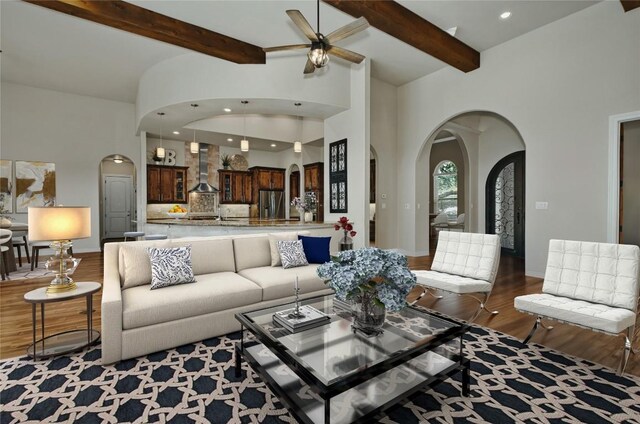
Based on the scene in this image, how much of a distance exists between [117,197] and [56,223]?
341 inches

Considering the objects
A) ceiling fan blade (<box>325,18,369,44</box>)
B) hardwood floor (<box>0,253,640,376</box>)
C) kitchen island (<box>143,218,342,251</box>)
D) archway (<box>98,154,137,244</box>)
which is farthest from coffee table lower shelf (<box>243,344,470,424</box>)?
archway (<box>98,154,137,244</box>)

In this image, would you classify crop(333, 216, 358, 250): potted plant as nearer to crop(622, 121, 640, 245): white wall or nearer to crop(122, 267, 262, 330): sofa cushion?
crop(122, 267, 262, 330): sofa cushion

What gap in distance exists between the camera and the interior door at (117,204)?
31.9 feet

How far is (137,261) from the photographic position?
291cm

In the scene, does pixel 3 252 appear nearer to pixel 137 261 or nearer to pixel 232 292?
pixel 137 261

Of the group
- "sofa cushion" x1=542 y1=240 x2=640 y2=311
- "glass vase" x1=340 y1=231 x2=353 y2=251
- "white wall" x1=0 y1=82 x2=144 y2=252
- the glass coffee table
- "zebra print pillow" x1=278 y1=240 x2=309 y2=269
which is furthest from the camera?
"white wall" x1=0 y1=82 x2=144 y2=252

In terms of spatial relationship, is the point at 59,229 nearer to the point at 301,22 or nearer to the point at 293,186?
the point at 301,22

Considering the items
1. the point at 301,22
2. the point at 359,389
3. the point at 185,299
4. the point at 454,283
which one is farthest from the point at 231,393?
the point at 301,22

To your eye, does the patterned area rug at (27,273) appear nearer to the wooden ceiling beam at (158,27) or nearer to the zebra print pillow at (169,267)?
the zebra print pillow at (169,267)

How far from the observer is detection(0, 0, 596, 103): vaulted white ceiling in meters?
4.29

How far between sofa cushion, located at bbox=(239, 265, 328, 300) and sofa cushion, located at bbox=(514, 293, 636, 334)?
72.6 inches

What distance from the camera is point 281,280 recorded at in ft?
→ 10.4

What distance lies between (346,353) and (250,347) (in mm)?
888

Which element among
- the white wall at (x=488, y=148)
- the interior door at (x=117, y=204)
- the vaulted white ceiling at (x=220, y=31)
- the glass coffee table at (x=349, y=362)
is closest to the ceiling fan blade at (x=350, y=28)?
the vaulted white ceiling at (x=220, y=31)
